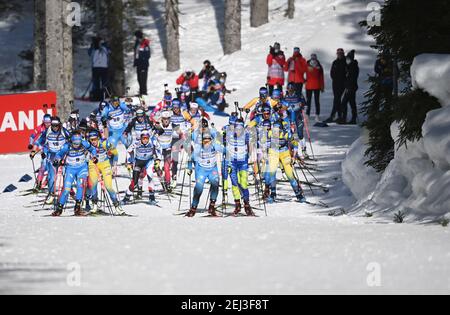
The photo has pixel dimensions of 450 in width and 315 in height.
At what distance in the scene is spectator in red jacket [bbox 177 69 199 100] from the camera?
3247cm

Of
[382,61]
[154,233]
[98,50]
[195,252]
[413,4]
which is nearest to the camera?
[195,252]

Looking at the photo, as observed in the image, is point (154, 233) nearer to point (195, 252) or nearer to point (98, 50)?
point (195, 252)

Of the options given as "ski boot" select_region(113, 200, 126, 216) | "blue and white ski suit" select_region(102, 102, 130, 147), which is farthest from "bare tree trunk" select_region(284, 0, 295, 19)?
"ski boot" select_region(113, 200, 126, 216)

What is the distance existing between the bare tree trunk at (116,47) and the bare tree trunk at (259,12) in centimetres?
552

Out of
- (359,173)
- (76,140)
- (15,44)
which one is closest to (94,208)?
(76,140)

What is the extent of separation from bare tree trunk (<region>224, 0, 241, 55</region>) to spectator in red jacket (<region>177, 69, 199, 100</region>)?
15.9 feet

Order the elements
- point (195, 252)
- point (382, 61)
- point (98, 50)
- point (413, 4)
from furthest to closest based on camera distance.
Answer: point (98, 50), point (382, 61), point (413, 4), point (195, 252)

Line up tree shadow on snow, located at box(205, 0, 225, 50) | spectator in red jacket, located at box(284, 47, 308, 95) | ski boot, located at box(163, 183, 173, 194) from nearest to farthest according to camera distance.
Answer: ski boot, located at box(163, 183, 173, 194) → spectator in red jacket, located at box(284, 47, 308, 95) → tree shadow on snow, located at box(205, 0, 225, 50)

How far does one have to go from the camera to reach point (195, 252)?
14195 mm

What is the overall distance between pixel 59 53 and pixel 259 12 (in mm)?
11202

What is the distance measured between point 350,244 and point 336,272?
76.5 inches

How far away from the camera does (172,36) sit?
37.8 metres

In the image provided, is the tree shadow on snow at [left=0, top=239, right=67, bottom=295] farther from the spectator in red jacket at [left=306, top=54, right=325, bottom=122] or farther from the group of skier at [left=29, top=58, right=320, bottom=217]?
the spectator in red jacket at [left=306, top=54, right=325, bottom=122]
